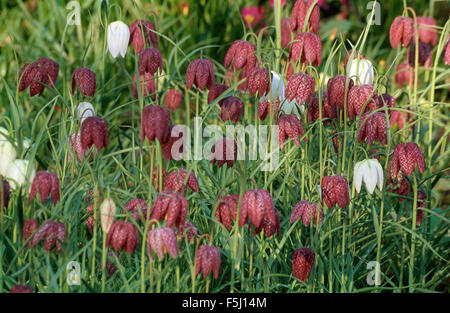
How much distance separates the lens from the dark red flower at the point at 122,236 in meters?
1.70

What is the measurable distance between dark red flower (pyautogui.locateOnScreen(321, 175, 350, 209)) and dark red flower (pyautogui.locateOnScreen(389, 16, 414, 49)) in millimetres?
818

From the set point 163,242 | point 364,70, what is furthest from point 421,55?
point 163,242

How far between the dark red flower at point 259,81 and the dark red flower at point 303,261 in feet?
1.62


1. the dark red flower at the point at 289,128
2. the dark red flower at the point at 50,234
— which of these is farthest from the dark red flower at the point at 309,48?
the dark red flower at the point at 50,234

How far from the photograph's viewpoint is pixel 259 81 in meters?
2.12

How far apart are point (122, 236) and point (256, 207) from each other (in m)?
0.33

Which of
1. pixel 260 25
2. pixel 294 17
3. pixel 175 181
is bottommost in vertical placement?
pixel 175 181

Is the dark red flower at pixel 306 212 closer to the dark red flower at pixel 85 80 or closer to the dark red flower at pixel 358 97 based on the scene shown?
the dark red flower at pixel 358 97

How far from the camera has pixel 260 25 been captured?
4.66m

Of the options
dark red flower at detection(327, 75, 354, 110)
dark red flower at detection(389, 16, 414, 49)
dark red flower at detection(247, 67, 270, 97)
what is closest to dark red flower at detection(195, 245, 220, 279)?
dark red flower at detection(247, 67, 270, 97)

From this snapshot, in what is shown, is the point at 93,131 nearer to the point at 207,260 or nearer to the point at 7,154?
the point at 7,154
